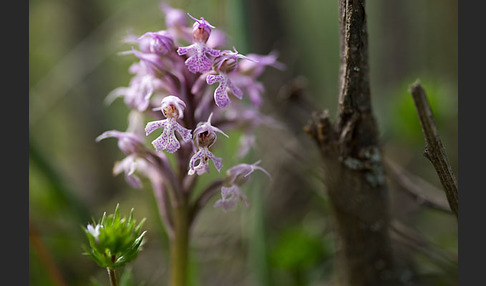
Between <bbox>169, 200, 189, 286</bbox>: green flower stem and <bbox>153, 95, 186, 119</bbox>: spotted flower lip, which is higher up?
<bbox>153, 95, 186, 119</bbox>: spotted flower lip

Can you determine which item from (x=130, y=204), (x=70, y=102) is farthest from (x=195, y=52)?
(x=70, y=102)

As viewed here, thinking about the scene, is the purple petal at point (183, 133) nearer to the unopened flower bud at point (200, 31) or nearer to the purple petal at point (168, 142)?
the purple petal at point (168, 142)

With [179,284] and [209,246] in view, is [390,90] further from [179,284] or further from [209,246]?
[179,284]

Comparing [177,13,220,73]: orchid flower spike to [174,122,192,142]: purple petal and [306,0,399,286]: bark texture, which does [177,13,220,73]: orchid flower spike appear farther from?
[306,0,399,286]: bark texture

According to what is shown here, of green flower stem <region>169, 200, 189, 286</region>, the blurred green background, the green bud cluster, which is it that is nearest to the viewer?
the green bud cluster

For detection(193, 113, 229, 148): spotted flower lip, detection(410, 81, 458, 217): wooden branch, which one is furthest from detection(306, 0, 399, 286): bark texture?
detection(193, 113, 229, 148): spotted flower lip

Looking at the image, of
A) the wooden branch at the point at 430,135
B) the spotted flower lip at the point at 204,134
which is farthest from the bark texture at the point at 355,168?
the spotted flower lip at the point at 204,134

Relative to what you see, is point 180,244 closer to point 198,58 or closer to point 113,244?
point 113,244

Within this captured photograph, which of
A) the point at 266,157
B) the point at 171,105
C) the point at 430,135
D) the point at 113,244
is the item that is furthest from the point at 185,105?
the point at 266,157
